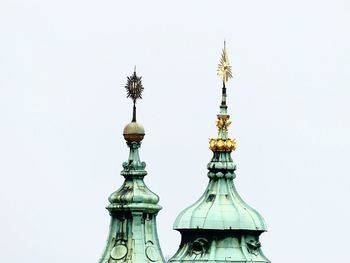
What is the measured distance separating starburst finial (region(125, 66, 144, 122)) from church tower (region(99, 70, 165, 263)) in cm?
280

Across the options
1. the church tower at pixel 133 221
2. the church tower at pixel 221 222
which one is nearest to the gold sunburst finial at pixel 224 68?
the church tower at pixel 221 222

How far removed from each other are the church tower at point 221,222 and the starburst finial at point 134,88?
4.46 m

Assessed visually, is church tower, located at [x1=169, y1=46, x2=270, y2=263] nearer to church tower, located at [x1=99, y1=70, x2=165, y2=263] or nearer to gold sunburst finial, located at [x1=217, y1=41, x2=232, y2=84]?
church tower, located at [x1=99, y1=70, x2=165, y2=263]

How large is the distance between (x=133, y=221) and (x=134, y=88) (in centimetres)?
659

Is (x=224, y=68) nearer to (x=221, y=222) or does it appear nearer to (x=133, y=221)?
(x=221, y=222)

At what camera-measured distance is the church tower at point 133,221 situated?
122562 mm

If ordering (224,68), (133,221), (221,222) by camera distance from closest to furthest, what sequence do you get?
(221,222) → (133,221) → (224,68)

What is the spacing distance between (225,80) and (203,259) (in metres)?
8.78

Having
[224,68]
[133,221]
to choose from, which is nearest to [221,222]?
[133,221]

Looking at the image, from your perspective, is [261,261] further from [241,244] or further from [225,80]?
[225,80]

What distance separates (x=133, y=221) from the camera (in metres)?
123

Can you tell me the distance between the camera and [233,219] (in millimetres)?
121375

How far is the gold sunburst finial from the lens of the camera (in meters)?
124

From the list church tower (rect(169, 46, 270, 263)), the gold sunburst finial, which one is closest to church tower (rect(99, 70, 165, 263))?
church tower (rect(169, 46, 270, 263))
